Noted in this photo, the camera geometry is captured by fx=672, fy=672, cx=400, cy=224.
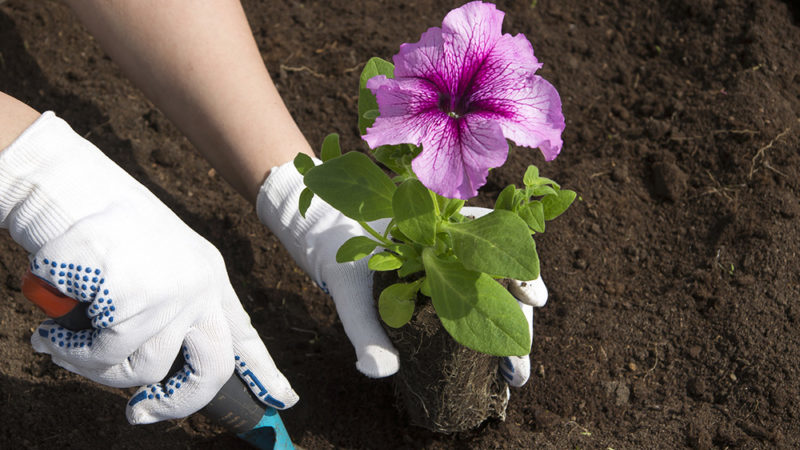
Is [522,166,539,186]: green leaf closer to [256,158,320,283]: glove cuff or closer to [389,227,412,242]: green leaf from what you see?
[389,227,412,242]: green leaf

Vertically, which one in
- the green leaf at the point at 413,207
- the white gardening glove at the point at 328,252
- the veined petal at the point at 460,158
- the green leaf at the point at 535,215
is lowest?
the white gardening glove at the point at 328,252

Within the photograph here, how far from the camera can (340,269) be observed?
1.65m

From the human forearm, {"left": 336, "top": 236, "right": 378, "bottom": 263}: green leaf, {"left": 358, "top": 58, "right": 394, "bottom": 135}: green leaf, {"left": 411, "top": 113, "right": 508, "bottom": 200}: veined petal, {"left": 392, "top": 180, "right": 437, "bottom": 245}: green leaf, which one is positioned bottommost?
{"left": 336, "top": 236, "right": 378, "bottom": 263}: green leaf

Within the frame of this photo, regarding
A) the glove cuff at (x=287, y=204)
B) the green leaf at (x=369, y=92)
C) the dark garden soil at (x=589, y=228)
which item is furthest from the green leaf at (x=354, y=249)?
the dark garden soil at (x=589, y=228)

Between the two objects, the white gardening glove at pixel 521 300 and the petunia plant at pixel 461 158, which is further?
the white gardening glove at pixel 521 300

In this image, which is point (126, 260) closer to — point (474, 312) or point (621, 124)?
point (474, 312)

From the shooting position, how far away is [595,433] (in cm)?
168

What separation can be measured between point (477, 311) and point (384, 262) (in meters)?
0.21

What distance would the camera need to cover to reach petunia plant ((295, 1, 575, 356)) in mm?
1004

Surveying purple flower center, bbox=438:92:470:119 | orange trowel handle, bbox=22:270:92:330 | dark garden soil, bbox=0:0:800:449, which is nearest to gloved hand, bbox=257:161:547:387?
dark garden soil, bbox=0:0:800:449

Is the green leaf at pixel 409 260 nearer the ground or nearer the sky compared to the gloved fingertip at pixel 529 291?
nearer the sky

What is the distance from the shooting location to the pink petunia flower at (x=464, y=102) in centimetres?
99

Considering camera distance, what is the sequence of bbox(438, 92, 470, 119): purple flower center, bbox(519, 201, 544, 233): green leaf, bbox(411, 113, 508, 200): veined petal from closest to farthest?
bbox(411, 113, 508, 200): veined petal < bbox(438, 92, 470, 119): purple flower center < bbox(519, 201, 544, 233): green leaf

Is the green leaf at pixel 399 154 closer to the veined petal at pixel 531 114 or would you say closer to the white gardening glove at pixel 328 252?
the veined petal at pixel 531 114
